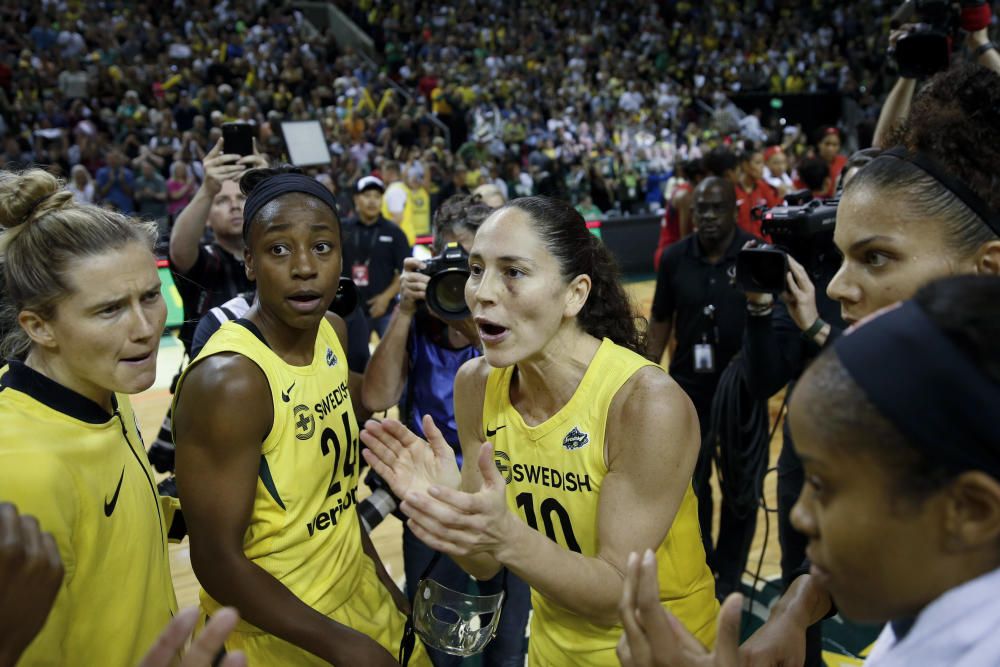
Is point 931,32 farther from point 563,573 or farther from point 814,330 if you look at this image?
point 563,573

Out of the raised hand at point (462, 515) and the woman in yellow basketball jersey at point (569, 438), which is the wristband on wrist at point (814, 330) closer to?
the woman in yellow basketball jersey at point (569, 438)

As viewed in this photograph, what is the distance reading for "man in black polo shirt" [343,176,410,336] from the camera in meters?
6.30

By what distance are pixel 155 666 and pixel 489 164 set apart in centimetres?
1467

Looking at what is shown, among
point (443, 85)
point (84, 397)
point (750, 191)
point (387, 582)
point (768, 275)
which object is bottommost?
point (443, 85)

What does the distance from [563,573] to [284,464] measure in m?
0.77

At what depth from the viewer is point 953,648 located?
38.3 inches

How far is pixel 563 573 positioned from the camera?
165 centimetres

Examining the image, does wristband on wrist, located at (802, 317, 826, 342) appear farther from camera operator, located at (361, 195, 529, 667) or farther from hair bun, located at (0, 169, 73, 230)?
hair bun, located at (0, 169, 73, 230)

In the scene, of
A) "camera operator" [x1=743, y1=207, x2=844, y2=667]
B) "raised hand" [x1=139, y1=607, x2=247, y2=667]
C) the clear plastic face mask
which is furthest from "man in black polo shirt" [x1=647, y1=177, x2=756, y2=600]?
"raised hand" [x1=139, y1=607, x2=247, y2=667]

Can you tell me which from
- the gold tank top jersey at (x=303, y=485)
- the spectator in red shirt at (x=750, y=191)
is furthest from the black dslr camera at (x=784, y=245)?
the spectator in red shirt at (x=750, y=191)

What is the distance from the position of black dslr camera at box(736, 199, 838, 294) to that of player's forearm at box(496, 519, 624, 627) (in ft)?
4.00

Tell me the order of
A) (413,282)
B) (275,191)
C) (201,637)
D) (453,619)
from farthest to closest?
(413,282), (275,191), (453,619), (201,637)

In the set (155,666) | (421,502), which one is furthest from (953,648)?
(155,666)

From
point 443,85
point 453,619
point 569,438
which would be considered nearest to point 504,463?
point 569,438
